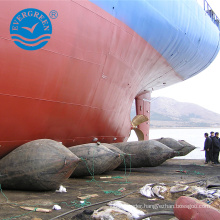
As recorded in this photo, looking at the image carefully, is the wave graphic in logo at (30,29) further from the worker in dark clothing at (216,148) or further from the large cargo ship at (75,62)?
the worker in dark clothing at (216,148)

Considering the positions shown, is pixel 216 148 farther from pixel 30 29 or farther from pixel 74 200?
pixel 30 29

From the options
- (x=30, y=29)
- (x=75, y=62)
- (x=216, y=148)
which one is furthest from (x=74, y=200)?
(x=216, y=148)

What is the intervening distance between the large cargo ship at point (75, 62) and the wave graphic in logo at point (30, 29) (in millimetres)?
21

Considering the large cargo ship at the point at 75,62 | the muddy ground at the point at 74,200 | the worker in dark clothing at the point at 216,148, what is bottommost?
the muddy ground at the point at 74,200

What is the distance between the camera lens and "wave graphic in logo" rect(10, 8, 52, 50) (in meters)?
6.30

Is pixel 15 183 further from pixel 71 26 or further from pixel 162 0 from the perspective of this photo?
pixel 162 0

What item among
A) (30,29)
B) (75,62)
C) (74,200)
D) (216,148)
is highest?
(30,29)

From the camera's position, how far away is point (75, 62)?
7.60 metres

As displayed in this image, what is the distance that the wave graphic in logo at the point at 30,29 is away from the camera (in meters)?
6.30

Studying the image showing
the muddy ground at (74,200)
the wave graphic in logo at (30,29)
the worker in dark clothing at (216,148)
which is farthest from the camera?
the worker in dark clothing at (216,148)

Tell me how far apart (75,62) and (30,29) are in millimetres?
1493

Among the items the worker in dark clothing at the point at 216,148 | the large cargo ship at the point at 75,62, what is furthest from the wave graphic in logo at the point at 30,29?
→ the worker in dark clothing at the point at 216,148

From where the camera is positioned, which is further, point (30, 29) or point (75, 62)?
point (75, 62)

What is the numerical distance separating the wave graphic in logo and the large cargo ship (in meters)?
0.02
